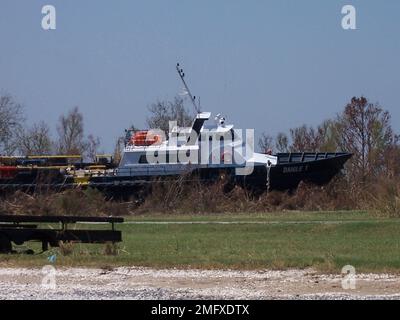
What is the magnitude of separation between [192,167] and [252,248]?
2749 centimetres

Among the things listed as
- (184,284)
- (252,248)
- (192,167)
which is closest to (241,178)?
(192,167)

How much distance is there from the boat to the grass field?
718 inches

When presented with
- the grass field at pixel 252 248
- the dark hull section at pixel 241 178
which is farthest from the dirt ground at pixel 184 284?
the dark hull section at pixel 241 178

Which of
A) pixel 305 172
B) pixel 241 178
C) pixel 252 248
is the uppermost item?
pixel 305 172

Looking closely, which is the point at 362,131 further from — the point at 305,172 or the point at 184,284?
the point at 184,284

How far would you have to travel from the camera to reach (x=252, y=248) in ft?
76.4

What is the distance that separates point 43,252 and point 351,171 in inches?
1499

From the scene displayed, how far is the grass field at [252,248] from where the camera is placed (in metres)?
19.8

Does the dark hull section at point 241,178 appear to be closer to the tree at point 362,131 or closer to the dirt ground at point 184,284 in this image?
the tree at point 362,131

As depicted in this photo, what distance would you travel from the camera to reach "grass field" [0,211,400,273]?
19812 millimetres

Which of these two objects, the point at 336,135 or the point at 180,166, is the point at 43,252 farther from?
the point at 336,135

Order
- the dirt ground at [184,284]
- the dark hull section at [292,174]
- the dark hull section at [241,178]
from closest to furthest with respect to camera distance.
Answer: the dirt ground at [184,284]
the dark hull section at [241,178]
the dark hull section at [292,174]

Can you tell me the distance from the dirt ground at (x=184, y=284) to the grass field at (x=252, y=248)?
2.73 feet

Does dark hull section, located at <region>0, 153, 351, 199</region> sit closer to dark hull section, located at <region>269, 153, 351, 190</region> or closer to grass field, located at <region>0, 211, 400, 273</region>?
dark hull section, located at <region>269, 153, 351, 190</region>
